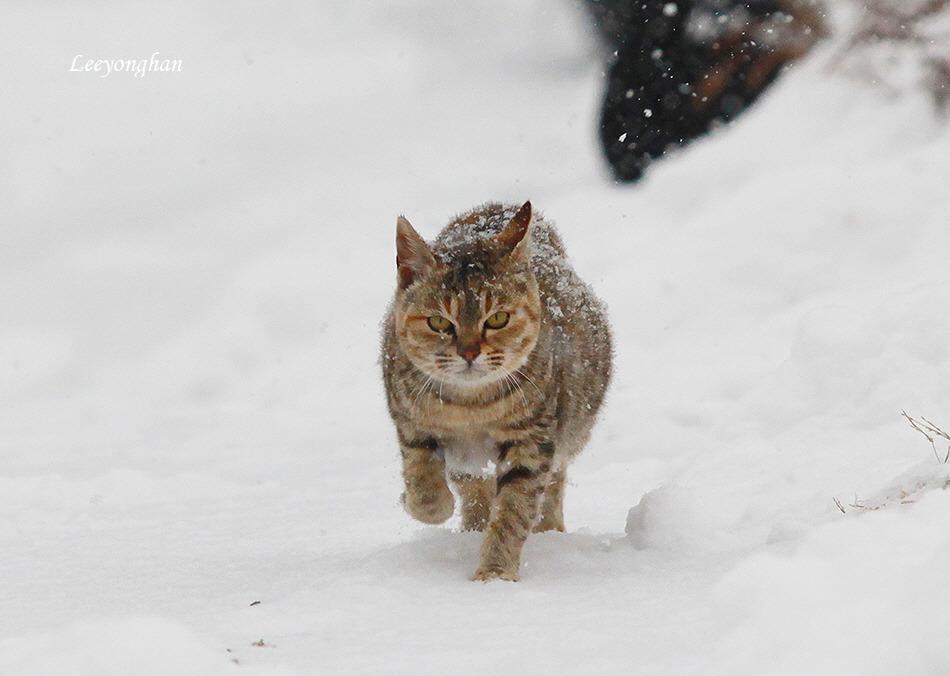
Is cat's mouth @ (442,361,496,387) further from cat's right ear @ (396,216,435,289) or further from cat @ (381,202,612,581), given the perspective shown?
cat's right ear @ (396,216,435,289)

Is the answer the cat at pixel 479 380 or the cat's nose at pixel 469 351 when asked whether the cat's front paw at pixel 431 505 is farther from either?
the cat's nose at pixel 469 351

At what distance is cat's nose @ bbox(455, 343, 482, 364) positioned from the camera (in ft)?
11.3

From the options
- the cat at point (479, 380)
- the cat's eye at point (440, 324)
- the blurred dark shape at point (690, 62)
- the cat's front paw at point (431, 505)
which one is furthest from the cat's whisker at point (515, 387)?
the blurred dark shape at point (690, 62)

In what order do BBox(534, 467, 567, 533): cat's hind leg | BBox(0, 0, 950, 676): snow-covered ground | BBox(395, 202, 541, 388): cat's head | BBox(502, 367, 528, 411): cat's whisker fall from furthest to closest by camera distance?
1. BBox(534, 467, 567, 533): cat's hind leg
2. BBox(502, 367, 528, 411): cat's whisker
3. BBox(395, 202, 541, 388): cat's head
4. BBox(0, 0, 950, 676): snow-covered ground

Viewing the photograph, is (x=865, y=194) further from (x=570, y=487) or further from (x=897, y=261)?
(x=570, y=487)

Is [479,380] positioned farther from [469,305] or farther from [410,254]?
[410,254]

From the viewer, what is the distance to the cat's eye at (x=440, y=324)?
354cm

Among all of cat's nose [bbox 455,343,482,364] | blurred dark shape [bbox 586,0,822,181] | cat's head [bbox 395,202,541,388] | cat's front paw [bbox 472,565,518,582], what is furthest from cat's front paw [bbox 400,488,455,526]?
blurred dark shape [bbox 586,0,822,181]

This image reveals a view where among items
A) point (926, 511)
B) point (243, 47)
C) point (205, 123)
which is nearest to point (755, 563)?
point (926, 511)

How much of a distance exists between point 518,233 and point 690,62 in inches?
274

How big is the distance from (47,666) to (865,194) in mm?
7429

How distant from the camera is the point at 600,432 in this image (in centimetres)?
604

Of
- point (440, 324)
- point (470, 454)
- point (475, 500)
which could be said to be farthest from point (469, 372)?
point (475, 500)

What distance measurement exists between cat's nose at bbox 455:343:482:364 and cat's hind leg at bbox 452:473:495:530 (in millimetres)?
817
